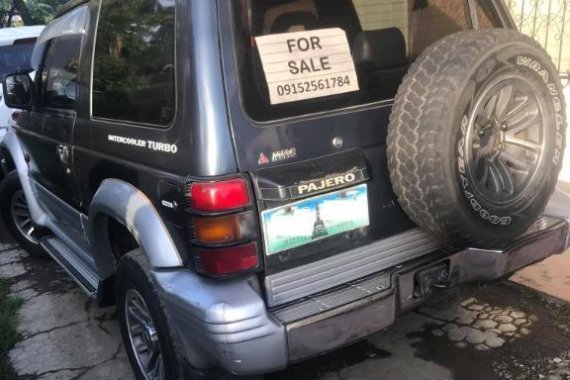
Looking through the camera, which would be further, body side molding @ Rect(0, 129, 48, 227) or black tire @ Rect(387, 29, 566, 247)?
body side molding @ Rect(0, 129, 48, 227)

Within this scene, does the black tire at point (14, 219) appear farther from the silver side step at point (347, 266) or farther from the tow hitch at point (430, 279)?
the tow hitch at point (430, 279)

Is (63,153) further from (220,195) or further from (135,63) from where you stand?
(220,195)

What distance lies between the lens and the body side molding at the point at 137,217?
215 cm

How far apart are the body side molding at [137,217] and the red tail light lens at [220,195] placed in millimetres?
298

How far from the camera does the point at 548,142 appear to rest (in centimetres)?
239

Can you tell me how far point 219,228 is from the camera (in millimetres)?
1972

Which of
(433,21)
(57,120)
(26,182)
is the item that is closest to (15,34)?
(26,182)

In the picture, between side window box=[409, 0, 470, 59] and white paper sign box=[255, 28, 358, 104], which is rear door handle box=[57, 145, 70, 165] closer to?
white paper sign box=[255, 28, 358, 104]

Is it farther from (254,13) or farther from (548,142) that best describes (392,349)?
(254,13)

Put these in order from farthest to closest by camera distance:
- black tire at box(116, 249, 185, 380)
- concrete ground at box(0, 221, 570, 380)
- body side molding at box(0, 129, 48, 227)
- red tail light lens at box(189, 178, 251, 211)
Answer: body side molding at box(0, 129, 48, 227) → concrete ground at box(0, 221, 570, 380) → black tire at box(116, 249, 185, 380) → red tail light lens at box(189, 178, 251, 211)

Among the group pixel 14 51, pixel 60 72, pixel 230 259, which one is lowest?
pixel 230 259

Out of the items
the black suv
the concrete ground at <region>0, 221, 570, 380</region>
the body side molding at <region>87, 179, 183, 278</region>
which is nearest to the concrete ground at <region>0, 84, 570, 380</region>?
the concrete ground at <region>0, 221, 570, 380</region>

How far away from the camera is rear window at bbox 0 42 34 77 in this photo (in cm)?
717

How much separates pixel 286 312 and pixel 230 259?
0.29 metres
